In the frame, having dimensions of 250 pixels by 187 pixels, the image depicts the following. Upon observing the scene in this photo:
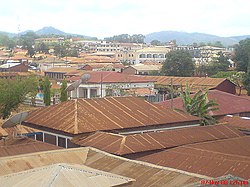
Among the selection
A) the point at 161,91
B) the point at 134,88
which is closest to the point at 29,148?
the point at 134,88

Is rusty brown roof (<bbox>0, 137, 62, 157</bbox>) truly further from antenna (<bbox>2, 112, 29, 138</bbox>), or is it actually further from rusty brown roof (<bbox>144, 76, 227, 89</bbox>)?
rusty brown roof (<bbox>144, 76, 227, 89</bbox>)

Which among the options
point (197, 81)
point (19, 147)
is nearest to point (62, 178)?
point (19, 147)

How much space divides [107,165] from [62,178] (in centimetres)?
372

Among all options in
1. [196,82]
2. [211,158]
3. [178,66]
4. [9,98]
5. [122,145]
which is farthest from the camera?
[178,66]

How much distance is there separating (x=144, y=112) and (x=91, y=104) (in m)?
2.52

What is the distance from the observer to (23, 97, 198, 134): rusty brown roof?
770 inches

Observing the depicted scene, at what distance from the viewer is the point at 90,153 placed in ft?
53.0

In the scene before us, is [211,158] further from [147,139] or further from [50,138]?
[50,138]

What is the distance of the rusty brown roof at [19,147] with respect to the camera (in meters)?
16.7

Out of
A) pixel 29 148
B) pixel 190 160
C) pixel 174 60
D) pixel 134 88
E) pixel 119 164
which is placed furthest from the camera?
pixel 174 60

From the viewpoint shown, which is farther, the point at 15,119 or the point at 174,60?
the point at 174,60

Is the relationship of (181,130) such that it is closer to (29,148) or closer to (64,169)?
(29,148)

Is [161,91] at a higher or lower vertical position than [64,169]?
lower

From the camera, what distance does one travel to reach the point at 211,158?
51.4 ft
